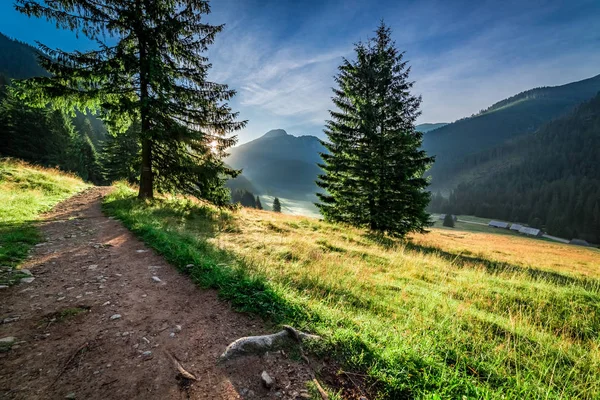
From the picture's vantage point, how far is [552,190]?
5148 inches

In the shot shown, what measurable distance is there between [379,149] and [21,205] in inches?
718

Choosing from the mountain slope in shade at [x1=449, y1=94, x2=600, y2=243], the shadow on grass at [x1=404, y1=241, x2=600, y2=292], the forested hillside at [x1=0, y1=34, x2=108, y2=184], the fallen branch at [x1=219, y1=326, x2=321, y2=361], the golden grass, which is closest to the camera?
the fallen branch at [x1=219, y1=326, x2=321, y2=361]

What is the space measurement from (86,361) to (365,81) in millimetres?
17989

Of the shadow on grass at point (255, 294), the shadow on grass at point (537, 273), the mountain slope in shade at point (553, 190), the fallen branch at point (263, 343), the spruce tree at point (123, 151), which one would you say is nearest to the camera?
the shadow on grass at point (255, 294)

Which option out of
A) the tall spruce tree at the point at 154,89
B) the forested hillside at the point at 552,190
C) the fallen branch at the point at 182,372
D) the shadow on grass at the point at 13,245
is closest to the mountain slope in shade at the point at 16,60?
the tall spruce tree at the point at 154,89

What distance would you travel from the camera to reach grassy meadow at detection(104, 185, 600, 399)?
286 centimetres

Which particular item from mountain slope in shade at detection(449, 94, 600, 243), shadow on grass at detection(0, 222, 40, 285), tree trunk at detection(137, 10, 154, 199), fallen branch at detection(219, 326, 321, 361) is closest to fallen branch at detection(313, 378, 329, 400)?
fallen branch at detection(219, 326, 321, 361)

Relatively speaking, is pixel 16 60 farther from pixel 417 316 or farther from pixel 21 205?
pixel 417 316

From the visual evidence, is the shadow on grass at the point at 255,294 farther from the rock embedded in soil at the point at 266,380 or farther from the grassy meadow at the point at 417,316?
the rock embedded in soil at the point at 266,380

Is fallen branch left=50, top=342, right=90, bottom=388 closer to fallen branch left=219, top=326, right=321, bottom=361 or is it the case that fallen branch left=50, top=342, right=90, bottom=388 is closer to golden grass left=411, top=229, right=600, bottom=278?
fallen branch left=219, top=326, right=321, bottom=361

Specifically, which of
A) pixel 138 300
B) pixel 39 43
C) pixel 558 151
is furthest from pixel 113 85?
pixel 558 151

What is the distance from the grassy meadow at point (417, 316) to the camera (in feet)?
9.37

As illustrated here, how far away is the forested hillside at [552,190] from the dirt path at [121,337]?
143 metres

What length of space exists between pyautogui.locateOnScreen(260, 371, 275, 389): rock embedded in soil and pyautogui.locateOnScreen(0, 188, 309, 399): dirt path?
4cm
